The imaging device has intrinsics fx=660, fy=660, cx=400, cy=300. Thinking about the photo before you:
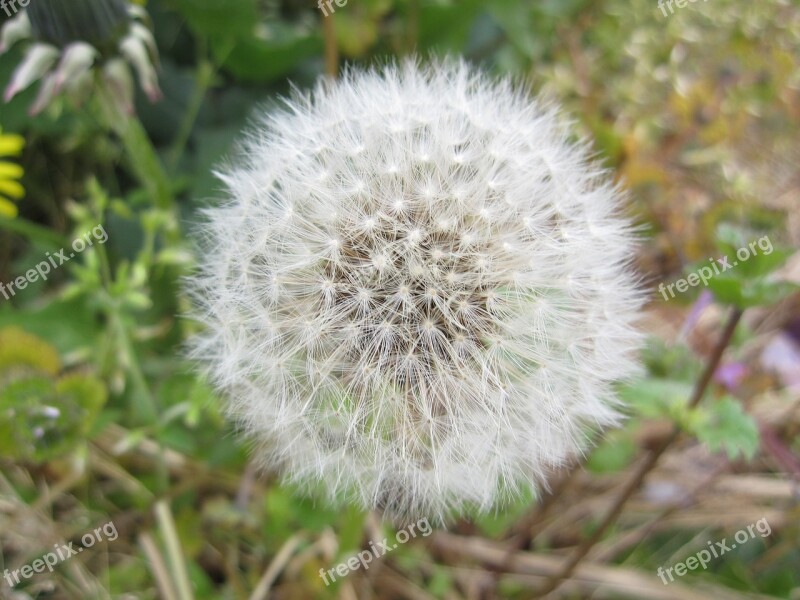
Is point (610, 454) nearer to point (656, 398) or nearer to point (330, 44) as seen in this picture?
point (656, 398)

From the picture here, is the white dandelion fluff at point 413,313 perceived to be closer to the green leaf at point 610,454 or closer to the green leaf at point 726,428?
the green leaf at point 726,428

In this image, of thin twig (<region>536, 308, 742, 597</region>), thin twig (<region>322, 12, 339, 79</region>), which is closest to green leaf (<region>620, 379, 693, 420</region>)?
thin twig (<region>536, 308, 742, 597</region>)

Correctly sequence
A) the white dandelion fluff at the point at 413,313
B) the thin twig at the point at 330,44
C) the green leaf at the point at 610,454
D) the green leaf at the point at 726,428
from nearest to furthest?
the white dandelion fluff at the point at 413,313 < the green leaf at the point at 726,428 < the green leaf at the point at 610,454 < the thin twig at the point at 330,44

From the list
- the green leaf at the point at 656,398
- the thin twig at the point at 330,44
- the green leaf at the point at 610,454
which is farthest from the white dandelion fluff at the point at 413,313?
the thin twig at the point at 330,44

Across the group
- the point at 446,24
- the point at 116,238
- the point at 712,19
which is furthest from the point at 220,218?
the point at 712,19

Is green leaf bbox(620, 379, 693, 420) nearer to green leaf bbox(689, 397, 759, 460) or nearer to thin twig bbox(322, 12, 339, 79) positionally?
green leaf bbox(689, 397, 759, 460)

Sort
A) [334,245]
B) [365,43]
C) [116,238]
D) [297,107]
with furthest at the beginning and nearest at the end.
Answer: [365,43] → [116,238] → [297,107] → [334,245]

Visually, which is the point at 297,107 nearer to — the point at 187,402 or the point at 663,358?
the point at 187,402

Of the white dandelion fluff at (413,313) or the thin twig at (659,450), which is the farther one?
the thin twig at (659,450)
